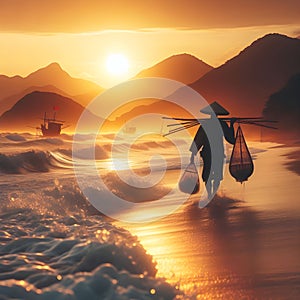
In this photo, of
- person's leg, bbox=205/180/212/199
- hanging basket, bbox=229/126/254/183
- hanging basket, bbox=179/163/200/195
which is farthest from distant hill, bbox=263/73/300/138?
person's leg, bbox=205/180/212/199

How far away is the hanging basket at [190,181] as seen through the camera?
13492 mm

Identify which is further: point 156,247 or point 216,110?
point 216,110

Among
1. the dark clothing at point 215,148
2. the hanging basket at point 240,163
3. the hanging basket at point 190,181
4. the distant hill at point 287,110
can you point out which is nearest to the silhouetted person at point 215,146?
the dark clothing at point 215,148

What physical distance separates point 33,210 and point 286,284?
5.81 metres

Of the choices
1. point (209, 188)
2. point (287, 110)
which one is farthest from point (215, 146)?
point (287, 110)

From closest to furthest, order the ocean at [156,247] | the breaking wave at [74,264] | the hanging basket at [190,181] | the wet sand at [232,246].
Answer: the breaking wave at [74,264] → the ocean at [156,247] → the wet sand at [232,246] → the hanging basket at [190,181]

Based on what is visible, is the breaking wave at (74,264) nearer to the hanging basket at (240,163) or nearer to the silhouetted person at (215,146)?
the silhouetted person at (215,146)

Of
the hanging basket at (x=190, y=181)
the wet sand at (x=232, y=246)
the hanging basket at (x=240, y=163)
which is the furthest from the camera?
the hanging basket at (x=240, y=163)

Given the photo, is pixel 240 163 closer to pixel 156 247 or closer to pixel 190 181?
pixel 190 181

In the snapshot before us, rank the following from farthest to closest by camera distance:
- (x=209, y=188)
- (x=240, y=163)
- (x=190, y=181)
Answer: (x=240, y=163) < (x=190, y=181) < (x=209, y=188)

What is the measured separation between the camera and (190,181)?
13.7m

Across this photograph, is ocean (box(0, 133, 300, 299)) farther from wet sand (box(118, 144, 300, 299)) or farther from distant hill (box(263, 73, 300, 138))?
distant hill (box(263, 73, 300, 138))

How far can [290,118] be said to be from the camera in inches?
2544

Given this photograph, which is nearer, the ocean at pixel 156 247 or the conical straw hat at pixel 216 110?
the ocean at pixel 156 247
